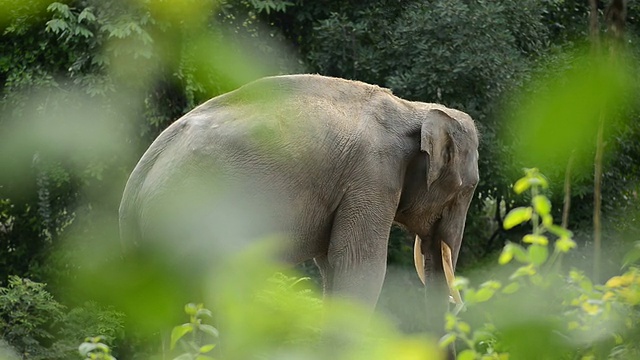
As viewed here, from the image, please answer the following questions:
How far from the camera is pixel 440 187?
640 cm

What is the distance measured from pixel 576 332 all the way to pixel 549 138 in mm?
494

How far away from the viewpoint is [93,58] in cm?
952

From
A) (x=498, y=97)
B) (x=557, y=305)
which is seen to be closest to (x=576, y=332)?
(x=557, y=305)

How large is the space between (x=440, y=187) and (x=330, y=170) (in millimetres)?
694

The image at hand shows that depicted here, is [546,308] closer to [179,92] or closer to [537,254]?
[537,254]

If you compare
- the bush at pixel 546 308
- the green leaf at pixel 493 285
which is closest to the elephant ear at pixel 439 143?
the bush at pixel 546 308

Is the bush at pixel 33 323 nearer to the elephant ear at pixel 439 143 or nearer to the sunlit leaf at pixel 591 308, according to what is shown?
the elephant ear at pixel 439 143

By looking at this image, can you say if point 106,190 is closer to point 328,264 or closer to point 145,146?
point 145,146

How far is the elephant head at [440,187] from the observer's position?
6.20m

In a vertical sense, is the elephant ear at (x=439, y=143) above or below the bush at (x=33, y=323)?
above

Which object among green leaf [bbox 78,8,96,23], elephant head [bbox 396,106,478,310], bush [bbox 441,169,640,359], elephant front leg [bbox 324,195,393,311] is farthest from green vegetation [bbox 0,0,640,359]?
bush [bbox 441,169,640,359]

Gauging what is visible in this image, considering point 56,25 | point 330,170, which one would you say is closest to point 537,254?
point 330,170

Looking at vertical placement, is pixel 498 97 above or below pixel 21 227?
above

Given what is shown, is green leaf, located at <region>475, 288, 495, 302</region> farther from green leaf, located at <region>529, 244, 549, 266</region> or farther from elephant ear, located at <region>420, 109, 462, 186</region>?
elephant ear, located at <region>420, 109, 462, 186</region>
